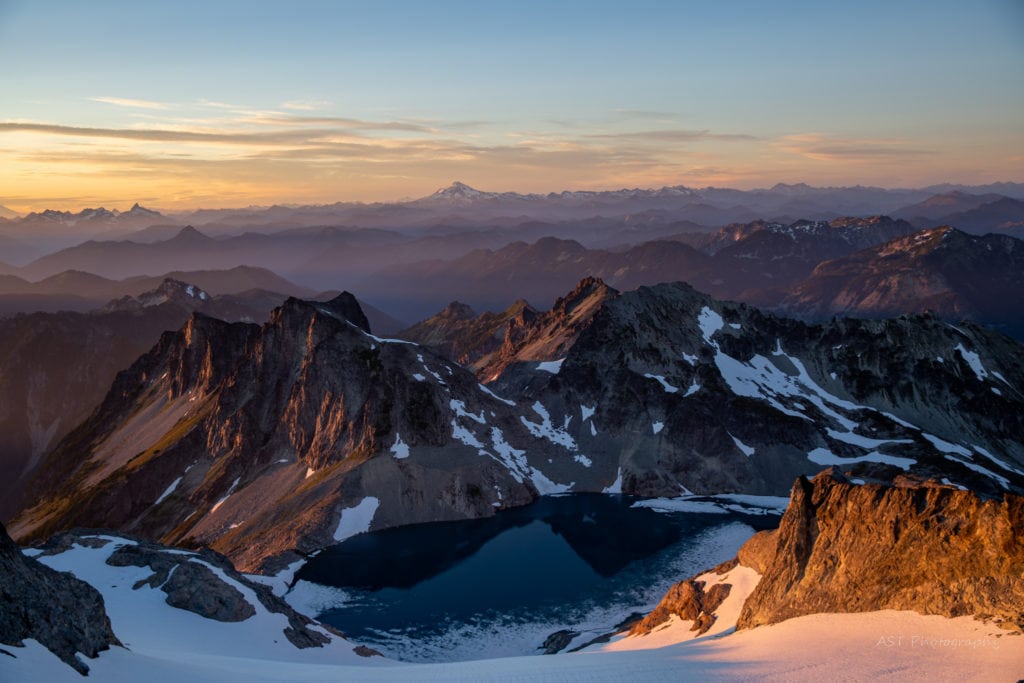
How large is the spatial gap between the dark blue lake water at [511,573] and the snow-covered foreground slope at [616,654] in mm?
25432

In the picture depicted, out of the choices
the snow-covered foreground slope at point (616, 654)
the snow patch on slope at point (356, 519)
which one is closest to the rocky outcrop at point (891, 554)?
the snow-covered foreground slope at point (616, 654)

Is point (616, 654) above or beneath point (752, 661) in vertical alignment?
beneath

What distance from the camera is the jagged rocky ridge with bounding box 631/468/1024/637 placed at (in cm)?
6512

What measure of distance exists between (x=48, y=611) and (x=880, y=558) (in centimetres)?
7047

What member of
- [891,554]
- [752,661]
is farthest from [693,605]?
[891,554]

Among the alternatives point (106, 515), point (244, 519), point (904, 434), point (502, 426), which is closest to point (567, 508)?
point (502, 426)

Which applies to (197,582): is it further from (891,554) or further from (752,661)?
(891,554)

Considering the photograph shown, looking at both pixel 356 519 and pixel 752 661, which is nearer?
pixel 752 661

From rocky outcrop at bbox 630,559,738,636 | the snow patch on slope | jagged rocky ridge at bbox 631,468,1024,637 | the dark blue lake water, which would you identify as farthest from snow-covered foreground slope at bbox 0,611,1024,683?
the snow patch on slope

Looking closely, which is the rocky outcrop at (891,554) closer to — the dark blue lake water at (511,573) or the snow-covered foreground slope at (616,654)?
the snow-covered foreground slope at (616,654)

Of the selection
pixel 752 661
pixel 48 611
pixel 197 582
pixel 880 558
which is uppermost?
pixel 48 611

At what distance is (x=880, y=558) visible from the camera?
75750 millimetres

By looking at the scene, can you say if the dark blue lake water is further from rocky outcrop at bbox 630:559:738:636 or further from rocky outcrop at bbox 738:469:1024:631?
rocky outcrop at bbox 738:469:1024:631

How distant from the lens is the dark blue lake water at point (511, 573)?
118m
